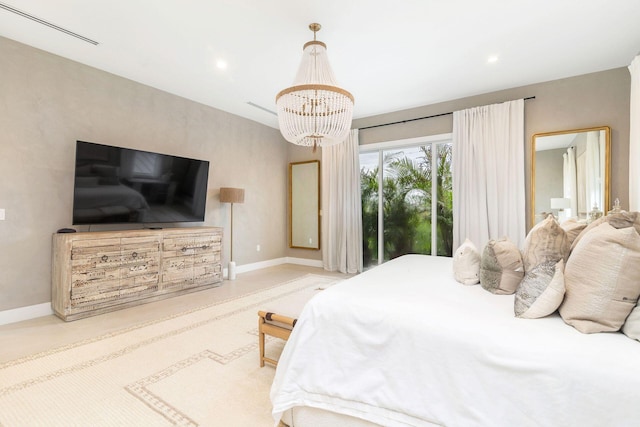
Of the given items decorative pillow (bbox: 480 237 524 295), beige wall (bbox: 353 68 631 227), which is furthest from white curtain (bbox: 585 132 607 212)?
decorative pillow (bbox: 480 237 524 295)

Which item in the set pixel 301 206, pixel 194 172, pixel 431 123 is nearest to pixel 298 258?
pixel 301 206

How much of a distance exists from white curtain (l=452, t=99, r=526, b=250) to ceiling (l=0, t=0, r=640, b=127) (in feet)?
1.55

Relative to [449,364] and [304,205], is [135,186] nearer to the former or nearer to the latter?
[304,205]

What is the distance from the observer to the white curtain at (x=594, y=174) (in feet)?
11.8

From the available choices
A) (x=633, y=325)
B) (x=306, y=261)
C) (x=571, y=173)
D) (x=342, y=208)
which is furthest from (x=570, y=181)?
(x=306, y=261)

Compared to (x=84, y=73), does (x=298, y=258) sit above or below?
below

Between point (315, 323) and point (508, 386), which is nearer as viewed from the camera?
point (508, 386)

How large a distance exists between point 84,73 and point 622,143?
6.51 m

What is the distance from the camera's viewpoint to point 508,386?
111cm

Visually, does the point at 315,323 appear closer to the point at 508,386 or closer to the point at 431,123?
the point at 508,386

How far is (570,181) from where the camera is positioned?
12.5ft

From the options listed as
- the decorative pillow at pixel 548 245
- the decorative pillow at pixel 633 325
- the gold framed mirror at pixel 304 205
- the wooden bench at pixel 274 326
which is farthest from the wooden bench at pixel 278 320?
the gold framed mirror at pixel 304 205

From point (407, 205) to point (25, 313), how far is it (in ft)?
17.1

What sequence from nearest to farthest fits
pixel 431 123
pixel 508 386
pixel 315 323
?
pixel 508 386 < pixel 315 323 < pixel 431 123
